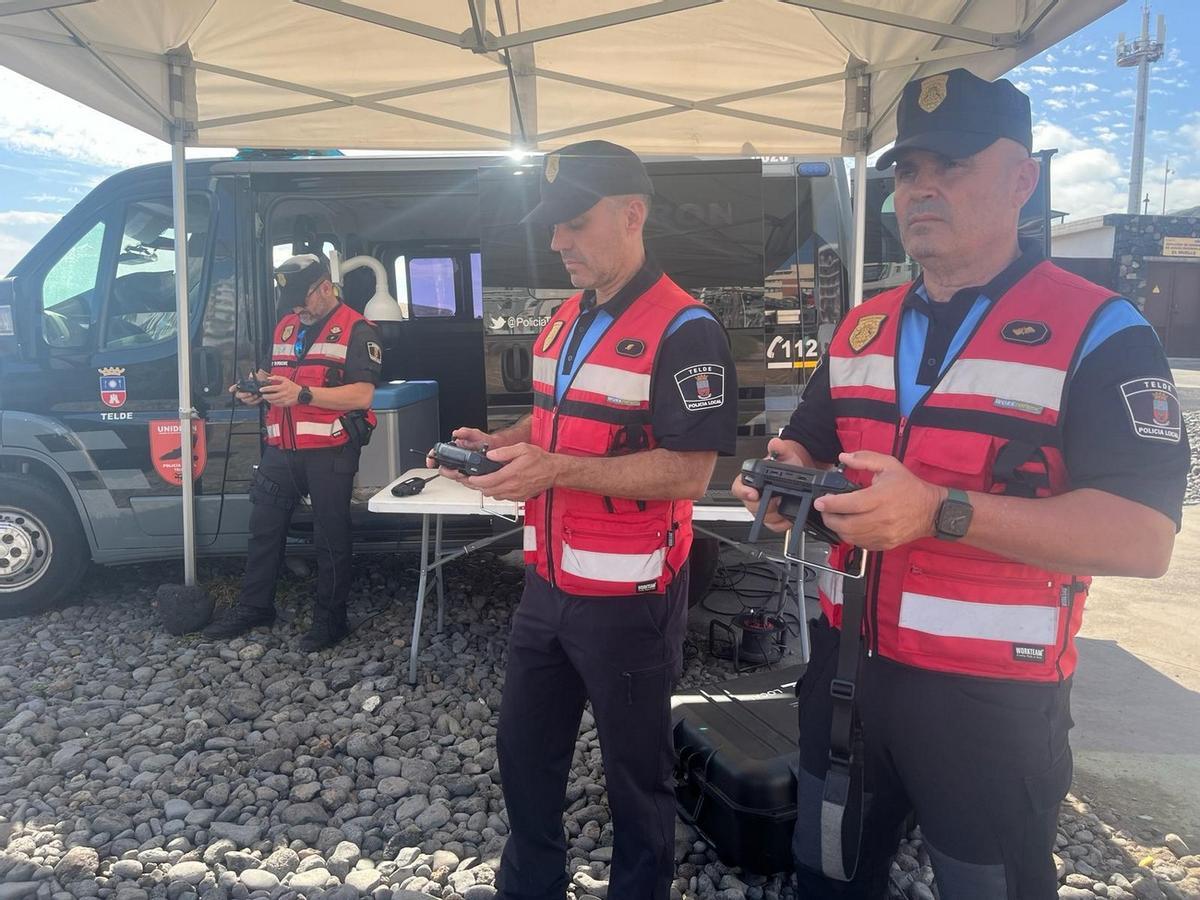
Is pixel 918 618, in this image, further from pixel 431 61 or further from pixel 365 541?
pixel 365 541

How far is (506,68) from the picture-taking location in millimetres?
3584

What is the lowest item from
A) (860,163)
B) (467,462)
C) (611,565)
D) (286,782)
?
(286,782)

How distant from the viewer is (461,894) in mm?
2240

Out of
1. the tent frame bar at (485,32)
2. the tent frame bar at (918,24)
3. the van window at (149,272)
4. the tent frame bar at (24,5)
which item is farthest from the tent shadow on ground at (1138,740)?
the van window at (149,272)

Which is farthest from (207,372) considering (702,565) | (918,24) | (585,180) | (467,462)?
(918,24)

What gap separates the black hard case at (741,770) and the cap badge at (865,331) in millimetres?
1420

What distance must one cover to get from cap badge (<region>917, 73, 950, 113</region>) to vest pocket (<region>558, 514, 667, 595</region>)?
3.43 ft

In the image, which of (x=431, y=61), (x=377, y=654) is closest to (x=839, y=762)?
(x=377, y=654)

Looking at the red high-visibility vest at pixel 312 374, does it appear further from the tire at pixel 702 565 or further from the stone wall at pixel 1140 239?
the stone wall at pixel 1140 239

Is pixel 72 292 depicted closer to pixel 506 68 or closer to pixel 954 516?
pixel 506 68

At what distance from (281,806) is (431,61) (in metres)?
3.23

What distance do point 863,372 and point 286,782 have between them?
8.50 ft

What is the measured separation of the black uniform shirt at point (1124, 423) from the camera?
3.65 feet

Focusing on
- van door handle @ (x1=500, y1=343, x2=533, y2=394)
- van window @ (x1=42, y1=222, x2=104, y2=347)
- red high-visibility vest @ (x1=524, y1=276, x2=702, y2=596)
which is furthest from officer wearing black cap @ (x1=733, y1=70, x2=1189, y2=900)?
van window @ (x1=42, y1=222, x2=104, y2=347)
